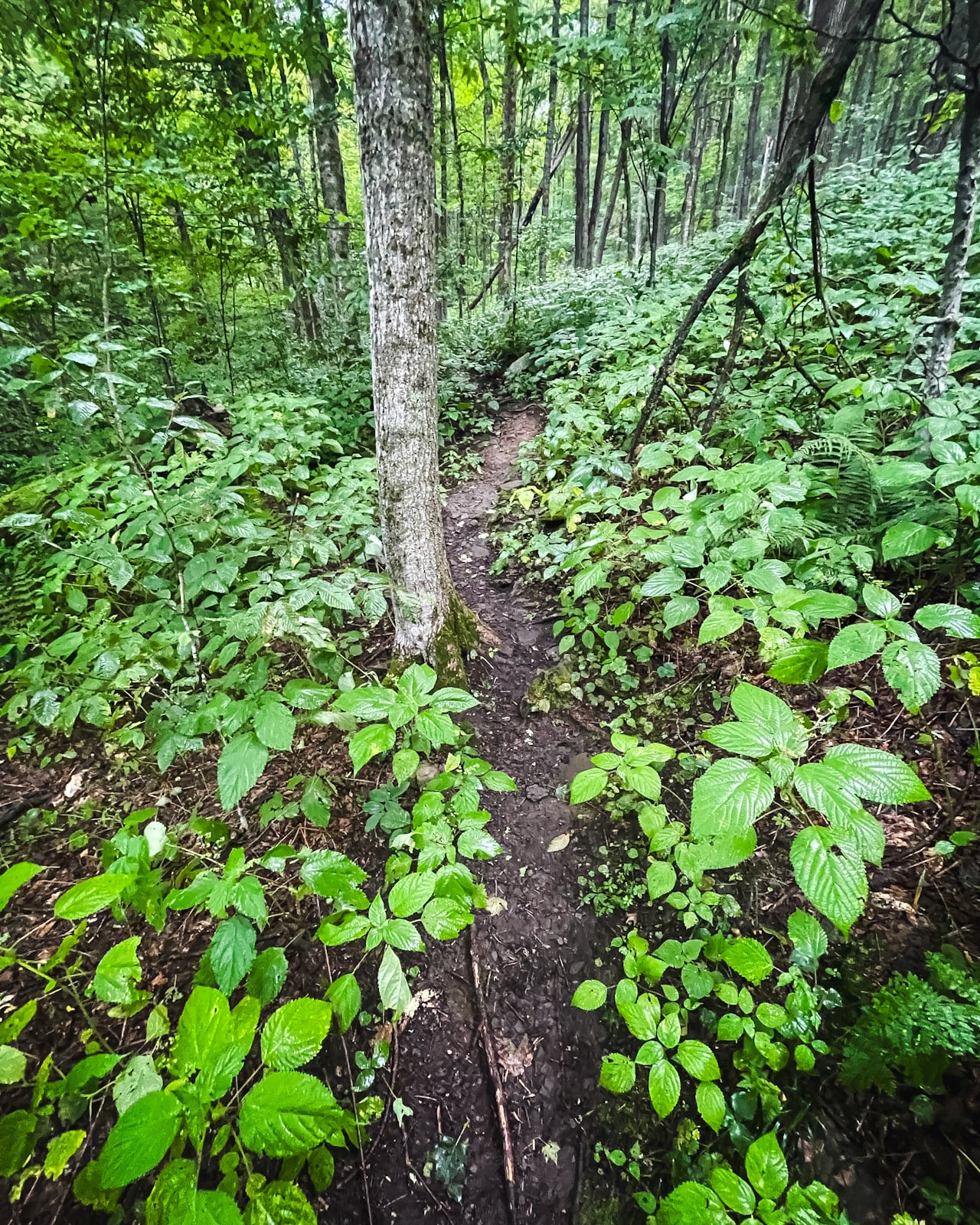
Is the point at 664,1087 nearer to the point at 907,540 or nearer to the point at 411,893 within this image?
the point at 411,893

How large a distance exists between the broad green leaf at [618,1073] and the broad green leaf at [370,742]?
1.37m

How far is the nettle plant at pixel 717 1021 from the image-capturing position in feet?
5.59

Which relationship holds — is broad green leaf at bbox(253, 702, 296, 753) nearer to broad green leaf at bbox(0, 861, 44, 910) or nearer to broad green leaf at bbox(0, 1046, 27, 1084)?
broad green leaf at bbox(0, 861, 44, 910)

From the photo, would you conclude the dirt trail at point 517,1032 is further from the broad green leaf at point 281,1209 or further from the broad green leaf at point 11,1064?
the broad green leaf at point 11,1064

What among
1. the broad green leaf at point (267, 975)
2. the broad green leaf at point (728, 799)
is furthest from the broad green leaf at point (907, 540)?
the broad green leaf at point (267, 975)

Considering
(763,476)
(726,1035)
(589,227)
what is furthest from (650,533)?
(589,227)

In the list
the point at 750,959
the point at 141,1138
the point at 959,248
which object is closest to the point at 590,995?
the point at 750,959

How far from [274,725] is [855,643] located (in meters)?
2.05

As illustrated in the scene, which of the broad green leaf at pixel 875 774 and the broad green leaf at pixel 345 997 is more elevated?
the broad green leaf at pixel 875 774

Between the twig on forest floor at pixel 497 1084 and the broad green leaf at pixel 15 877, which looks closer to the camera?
the broad green leaf at pixel 15 877

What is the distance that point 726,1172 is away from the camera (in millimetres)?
1428

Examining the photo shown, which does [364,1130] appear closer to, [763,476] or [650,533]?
[650,533]

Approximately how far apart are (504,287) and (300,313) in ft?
19.1

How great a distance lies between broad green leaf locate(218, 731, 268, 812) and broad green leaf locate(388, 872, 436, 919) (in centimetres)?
63
